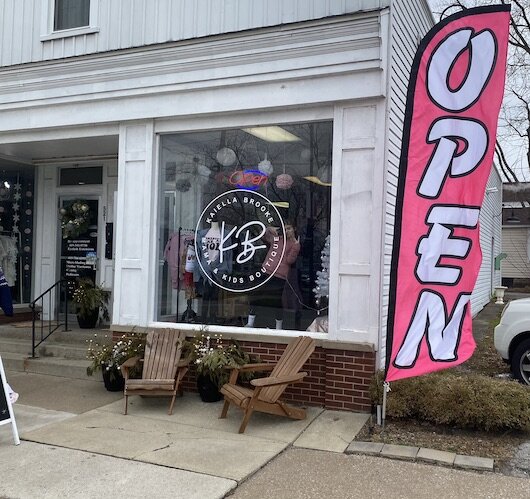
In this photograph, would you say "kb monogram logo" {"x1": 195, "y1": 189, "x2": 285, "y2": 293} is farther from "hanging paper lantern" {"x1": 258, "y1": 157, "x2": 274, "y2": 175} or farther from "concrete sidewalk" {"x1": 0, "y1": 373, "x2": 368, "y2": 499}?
"concrete sidewalk" {"x1": 0, "y1": 373, "x2": 368, "y2": 499}

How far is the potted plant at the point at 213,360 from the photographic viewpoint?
6051 millimetres

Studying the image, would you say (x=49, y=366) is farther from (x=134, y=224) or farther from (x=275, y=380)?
(x=275, y=380)

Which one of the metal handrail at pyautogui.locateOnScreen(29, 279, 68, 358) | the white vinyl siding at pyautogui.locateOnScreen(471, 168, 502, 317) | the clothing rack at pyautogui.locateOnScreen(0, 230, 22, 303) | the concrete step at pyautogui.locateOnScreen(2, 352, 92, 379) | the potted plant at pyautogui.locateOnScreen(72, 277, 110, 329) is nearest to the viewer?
the concrete step at pyautogui.locateOnScreen(2, 352, 92, 379)

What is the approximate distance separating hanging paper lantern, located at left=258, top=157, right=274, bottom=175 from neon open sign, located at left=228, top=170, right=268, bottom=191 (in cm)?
3

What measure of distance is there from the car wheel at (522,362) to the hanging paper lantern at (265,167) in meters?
3.80

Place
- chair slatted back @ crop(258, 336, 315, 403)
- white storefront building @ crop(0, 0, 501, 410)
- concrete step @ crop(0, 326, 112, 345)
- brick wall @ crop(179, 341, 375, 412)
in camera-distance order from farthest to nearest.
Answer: concrete step @ crop(0, 326, 112, 345), white storefront building @ crop(0, 0, 501, 410), brick wall @ crop(179, 341, 375, 412), chair slatted back @ crop(258, 336, 315, 403)

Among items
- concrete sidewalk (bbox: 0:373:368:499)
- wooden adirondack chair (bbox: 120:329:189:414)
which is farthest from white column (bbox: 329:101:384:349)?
wooden adirondack chair (bbox: 120:329:189:414)

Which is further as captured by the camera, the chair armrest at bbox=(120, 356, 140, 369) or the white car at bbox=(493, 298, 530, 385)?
the white car at bbox=(493, 298, 530, 385)

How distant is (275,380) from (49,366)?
3.74m

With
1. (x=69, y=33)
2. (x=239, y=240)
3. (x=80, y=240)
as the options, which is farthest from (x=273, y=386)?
(x=69, y=33)

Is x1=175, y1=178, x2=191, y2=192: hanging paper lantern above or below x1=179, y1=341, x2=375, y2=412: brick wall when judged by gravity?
above

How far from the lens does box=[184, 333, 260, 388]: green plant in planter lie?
6043 millimetres

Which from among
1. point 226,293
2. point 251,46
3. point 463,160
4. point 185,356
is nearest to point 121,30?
point 251,46

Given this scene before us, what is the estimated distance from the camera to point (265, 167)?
22.2 ft
